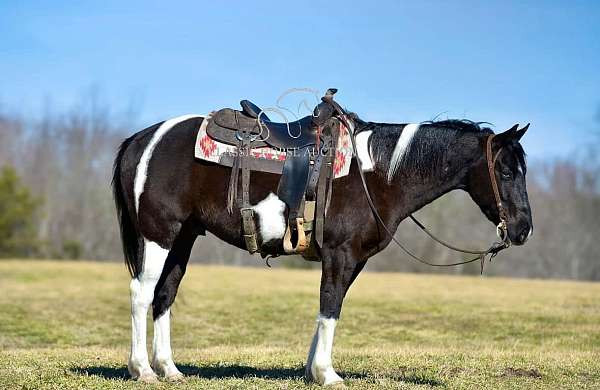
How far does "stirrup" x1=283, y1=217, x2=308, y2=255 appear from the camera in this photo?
724 cm

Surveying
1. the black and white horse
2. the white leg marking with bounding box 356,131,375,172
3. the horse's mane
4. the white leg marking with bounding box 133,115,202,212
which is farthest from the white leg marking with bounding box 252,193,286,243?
the white leg marking with bounding box 133,115,202,212

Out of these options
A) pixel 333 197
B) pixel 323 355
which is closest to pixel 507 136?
pixel 333 197

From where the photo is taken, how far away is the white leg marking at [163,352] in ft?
25.7

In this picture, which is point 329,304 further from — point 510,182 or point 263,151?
point 510,182

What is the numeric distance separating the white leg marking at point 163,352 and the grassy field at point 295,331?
0.74ft

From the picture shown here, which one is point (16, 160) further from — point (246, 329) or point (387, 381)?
point (387, 381)

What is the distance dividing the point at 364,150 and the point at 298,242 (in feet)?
3.74

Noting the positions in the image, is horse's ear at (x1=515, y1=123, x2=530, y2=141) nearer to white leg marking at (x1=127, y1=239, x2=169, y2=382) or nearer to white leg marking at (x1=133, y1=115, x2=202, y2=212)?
white leg marking at (x1=133, y1=115, x2=202, y2=212)

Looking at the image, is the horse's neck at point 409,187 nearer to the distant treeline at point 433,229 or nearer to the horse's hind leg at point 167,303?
the horse's hind leg at point 167,303

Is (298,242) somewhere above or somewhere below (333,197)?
below

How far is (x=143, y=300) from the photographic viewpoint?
762 cm

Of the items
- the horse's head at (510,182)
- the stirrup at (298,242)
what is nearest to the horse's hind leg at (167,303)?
the stirrup at (298,242)

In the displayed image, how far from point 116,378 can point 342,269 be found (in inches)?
104

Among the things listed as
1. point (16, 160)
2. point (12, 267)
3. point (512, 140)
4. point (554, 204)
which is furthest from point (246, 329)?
point (16, 160)
